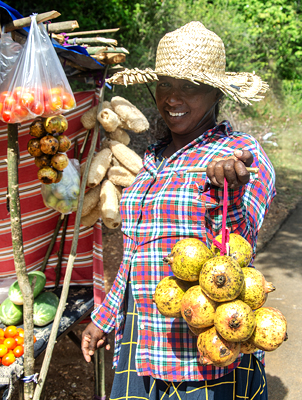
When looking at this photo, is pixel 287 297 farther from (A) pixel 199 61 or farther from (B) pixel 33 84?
(B) pixel 33 84

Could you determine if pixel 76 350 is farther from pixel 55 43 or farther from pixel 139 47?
pixel 139 47

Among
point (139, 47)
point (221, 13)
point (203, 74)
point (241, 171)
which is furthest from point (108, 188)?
point (221, 13)

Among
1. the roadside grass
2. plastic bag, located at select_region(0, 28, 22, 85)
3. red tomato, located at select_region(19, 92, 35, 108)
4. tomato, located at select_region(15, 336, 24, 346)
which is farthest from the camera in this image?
the roadside grass

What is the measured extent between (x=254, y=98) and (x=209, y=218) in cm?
57

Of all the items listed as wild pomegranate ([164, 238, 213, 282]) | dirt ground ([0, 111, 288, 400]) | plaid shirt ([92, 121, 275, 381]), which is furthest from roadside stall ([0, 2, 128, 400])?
wild pomegranate ([164, 238, 213, 282])

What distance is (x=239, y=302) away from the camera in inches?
39.0

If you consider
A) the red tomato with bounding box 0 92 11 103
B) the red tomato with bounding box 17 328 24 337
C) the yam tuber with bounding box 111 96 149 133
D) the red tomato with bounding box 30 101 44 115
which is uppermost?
the red tomato with bounding box 0 92 11 103

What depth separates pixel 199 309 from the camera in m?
1.00

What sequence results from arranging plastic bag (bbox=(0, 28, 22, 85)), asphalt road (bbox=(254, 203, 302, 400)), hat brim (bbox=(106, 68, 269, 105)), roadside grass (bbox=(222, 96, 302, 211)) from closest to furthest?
hat brim (bbox=(106, 68, 269, 105))
plastic bag (bbox=(0, 28, 22, 85))
asphalt road (bbox=(254, 203, 302, 400))
roadside grass (bbox=(222, 96, 302, 211))

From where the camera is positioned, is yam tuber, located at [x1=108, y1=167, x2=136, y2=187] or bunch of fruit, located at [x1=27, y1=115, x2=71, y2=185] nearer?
bunch of fruit, located at [x1=27, y1=115, x2=71, y2=185]

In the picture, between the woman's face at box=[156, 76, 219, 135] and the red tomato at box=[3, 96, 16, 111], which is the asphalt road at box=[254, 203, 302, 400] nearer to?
the woman's face at box=[156, 76, 219, 135]

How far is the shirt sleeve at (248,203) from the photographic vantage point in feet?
4.17

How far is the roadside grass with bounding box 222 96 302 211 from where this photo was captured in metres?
7.88

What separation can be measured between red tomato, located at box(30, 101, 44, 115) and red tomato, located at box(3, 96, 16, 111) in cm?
9
